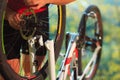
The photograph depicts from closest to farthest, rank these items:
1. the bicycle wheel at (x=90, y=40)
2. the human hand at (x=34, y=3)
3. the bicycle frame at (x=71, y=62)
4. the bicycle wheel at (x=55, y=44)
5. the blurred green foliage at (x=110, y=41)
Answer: the bicycle wheel at (x=55, y=44) < the human hand at (x=34, y=3) < the bicycle frame at (x=71, y=62) < the bicycle wheel at (x=90, y=40) < the blurred green foliage at (x=110, y=41)

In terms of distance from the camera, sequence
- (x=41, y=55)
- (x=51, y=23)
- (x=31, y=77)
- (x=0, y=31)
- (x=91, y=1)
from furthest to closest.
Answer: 1. (x=91, y=1)
2. (x=51, y=23)
3. (x=41, y=55)
4. (x=31, y=77)
5. (x=0, y=31)

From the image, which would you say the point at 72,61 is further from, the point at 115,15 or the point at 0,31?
the point at 115,15

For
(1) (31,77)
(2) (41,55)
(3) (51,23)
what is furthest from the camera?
(3) (51,23)

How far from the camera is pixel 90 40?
2496mm

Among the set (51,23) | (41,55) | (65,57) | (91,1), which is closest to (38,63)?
(41,55)

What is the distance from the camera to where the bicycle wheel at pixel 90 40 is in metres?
2.37

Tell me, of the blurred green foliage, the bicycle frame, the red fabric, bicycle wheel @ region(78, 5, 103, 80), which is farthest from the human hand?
the blurred green foliage

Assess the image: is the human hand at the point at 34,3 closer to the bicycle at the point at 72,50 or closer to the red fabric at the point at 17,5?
the red fabric at the point at 17,5

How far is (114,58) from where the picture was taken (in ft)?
10.0

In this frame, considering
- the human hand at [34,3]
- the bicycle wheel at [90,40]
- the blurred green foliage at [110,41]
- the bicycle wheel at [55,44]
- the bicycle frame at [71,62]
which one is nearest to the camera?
the bicycle wheel at [55,44]

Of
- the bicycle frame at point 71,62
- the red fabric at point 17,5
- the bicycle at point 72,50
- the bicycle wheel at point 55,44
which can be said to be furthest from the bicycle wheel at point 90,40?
the red fabric at point 17,5

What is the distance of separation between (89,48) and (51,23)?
0.56 m

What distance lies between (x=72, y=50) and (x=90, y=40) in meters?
0.48

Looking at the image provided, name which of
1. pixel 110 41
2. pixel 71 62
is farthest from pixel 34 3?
pixel 110 41
